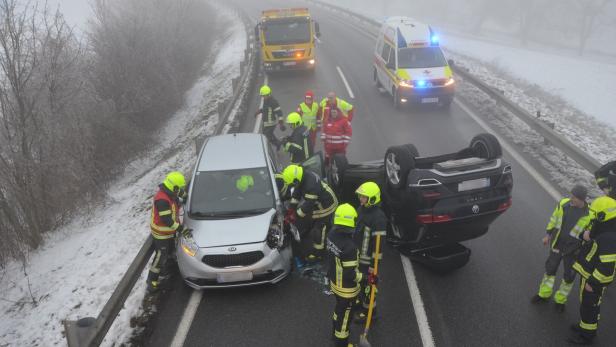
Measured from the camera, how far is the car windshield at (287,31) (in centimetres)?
1833

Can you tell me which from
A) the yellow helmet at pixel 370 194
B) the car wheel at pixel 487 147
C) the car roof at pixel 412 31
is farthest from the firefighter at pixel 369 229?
the car roof at pixel 412 31

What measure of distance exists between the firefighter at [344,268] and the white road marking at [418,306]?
104 centimetres

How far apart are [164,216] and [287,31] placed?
13474 millimetres

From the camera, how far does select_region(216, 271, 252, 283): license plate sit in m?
6.34

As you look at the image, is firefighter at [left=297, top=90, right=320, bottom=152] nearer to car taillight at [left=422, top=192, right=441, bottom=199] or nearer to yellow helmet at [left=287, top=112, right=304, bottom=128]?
yellow helmet at [left=287, top=112, right=304, bottom=128]

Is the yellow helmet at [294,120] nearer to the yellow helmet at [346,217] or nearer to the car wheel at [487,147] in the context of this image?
the car wheel at [487,147]

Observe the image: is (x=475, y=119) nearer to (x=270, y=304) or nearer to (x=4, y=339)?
(x=270, y=304)

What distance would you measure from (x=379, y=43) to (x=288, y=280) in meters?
12.0

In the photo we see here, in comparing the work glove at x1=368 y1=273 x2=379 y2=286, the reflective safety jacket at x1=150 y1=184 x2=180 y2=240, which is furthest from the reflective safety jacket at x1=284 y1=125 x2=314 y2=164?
the work glove at x1=368 y1=273 x2=379 y2=286

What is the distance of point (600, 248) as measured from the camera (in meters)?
5.18

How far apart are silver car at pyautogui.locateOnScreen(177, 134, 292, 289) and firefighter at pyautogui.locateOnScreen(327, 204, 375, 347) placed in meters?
1.42

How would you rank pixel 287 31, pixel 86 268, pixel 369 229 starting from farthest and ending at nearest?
pixel 287 31
pixel 86 268
pixel 369 229

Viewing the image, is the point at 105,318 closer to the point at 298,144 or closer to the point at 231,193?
the point at 231,193

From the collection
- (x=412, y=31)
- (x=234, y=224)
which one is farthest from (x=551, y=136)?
(x=234, y=224)
